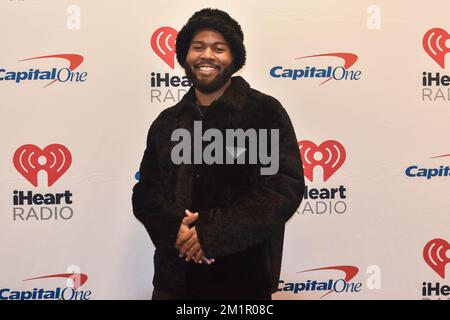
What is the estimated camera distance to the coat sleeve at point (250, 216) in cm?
139

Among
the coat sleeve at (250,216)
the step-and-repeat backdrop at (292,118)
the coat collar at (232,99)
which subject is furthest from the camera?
the step-and-repeat backdrop at (292,118)

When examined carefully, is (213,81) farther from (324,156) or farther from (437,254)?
(437,254)

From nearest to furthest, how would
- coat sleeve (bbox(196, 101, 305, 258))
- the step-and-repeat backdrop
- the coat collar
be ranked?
coat sleeve (bbox(196, 101, 305, 258))
the coat collar
the step-and-repeat backdrop

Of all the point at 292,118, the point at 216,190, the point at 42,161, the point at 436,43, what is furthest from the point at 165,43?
the point at 436,43

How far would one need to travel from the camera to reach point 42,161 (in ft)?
6.66

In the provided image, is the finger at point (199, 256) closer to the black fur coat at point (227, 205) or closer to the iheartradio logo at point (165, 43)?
the black fur coat at point (227, 205)

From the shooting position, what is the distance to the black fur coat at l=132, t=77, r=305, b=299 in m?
1.40

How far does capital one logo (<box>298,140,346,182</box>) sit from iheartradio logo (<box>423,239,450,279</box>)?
0.58 m

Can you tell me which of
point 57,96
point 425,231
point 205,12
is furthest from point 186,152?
point 425,231

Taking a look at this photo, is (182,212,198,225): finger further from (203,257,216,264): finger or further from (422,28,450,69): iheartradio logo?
(422,28,450,69): iheartradio logo

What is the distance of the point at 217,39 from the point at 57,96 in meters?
0.89

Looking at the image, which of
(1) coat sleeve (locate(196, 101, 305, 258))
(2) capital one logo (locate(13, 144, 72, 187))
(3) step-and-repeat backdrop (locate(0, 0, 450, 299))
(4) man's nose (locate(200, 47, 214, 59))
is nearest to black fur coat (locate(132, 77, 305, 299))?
(1) coat sleeve (locate(196, 101, 305, 258))

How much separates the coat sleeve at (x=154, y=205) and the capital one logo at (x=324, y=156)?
779 millimetres

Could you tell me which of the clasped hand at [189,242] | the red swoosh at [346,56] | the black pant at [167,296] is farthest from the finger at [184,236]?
the red swoosh at [346,56]
